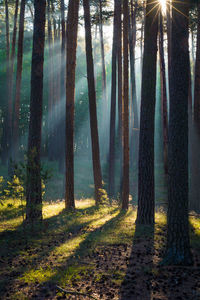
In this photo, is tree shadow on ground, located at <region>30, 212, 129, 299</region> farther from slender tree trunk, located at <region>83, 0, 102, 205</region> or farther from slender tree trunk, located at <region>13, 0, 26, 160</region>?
slender tree trunk, located at <region>13, 0, 26, 160</region>

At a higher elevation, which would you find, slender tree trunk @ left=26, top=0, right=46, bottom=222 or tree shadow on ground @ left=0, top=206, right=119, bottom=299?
slender tree trunk @ left=26, top=0, right=46, bottom=222

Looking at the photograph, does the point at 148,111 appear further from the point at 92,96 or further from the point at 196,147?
the point at 196,147

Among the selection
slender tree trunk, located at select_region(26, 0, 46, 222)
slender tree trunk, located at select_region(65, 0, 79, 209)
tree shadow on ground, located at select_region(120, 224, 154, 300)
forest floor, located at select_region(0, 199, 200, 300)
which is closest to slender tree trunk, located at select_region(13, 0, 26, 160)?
slender tree trunk, located at select_region(65, 0, 79, 209)

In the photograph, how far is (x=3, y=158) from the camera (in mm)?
30109

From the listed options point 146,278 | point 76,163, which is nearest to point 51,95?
point 76,163

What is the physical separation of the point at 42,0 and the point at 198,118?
7.69 metres

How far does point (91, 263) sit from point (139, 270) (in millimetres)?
978

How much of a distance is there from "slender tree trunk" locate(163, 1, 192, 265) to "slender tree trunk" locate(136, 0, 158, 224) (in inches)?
108

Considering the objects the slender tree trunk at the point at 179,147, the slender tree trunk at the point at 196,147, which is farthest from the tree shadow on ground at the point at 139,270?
the slender tree trunk at the point at 196,147

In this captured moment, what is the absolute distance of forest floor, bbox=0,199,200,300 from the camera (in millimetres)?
5379

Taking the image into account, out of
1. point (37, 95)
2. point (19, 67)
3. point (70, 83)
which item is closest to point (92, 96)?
point (70, 83)

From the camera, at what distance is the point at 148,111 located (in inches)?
377

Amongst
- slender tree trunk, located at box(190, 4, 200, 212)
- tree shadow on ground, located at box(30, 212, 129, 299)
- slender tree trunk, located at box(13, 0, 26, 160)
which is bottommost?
tree shadow on ground, located at box(30, 212, 129, 299)

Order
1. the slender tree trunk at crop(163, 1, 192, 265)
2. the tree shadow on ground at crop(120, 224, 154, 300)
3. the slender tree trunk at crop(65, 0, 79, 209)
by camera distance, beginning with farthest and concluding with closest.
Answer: the slender tree trunk at crop(65, 0, 79, 209), the slender tree trunk at crop(163, 1, 192, 265), the tree shadow on ground at crop(120, 224, 154, 300)
